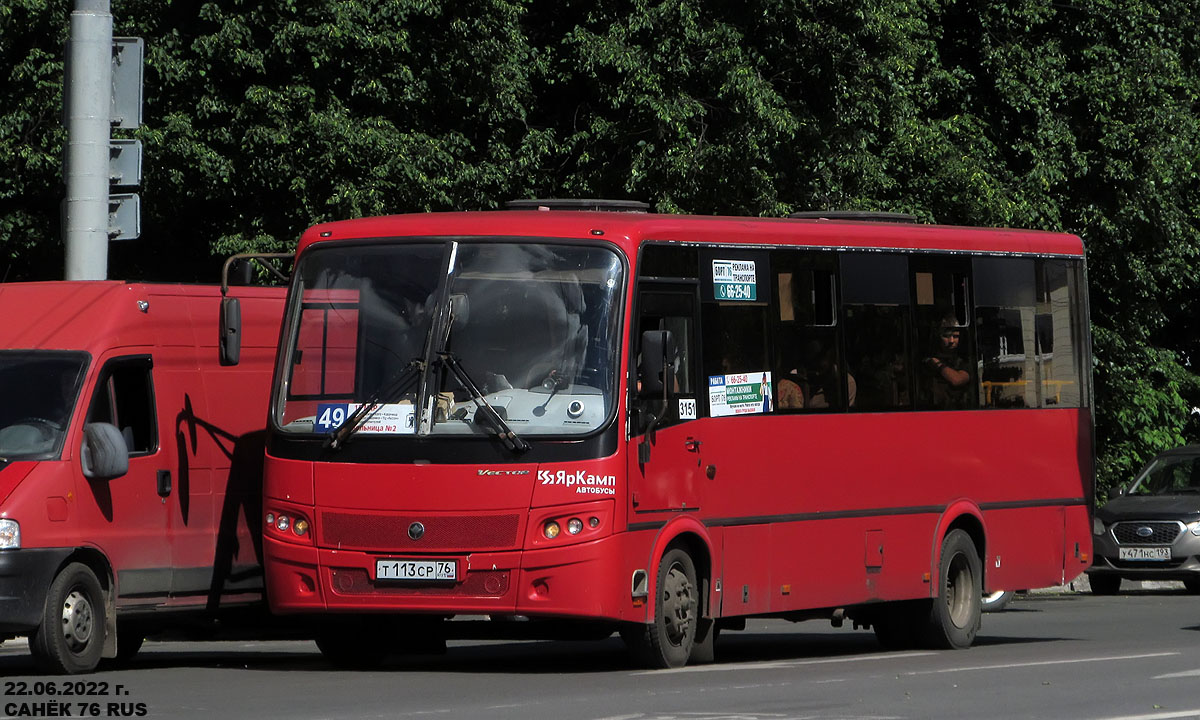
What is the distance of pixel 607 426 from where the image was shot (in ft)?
42.4

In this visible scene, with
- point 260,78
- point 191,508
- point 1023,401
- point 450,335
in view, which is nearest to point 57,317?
point 191,508

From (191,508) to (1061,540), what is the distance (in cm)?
735

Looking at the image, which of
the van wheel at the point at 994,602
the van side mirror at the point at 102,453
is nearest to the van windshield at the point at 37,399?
the van side mirror at the point at 102,453

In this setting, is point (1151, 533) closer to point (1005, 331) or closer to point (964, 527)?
point (1005, 331)

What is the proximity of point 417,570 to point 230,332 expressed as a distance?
6.78 feet

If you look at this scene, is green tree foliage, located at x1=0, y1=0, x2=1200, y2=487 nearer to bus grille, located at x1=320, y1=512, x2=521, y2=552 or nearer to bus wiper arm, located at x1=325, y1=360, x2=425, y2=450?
bus wiper arm, located at x1=325, y1=360, x2=425, y2=450

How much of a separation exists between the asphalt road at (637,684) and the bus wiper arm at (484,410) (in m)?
1.38

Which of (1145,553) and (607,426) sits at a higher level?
(607,426)

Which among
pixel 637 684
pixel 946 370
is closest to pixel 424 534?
pixel 637 684

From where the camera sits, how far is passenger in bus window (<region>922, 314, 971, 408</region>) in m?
16.4

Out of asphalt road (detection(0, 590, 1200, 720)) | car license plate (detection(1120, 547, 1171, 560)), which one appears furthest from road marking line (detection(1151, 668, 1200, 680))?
car license plate (detection(1120, 547, 1171, 560))

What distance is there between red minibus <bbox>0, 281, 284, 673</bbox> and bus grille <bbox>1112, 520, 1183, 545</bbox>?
46.6 ft

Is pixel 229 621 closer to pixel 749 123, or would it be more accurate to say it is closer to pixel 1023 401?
pixel 1023 401

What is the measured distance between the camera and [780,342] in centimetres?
1484
